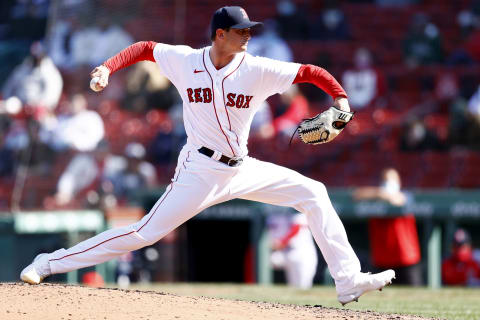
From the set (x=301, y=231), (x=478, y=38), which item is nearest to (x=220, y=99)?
(x=301, y=231)

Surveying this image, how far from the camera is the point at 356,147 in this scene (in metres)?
12.8

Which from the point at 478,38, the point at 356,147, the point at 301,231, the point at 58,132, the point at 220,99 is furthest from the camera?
the point at 478,38

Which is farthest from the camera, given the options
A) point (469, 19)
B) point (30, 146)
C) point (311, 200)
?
point (469, 19)

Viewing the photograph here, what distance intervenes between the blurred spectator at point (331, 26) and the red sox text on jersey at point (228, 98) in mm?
9282

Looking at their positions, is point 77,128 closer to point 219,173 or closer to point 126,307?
point 219,173

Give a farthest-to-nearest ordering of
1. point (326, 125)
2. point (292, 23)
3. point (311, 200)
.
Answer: point (292, 23)
point (311, 200)
point (326, 125)

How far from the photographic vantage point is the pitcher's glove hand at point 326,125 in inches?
200

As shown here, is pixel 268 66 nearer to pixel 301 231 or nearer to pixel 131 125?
pixel 301 231

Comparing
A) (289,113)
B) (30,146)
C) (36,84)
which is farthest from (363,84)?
(30,146)

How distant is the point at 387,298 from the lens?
8.23m

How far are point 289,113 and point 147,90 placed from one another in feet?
6.69

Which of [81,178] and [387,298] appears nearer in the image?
[387,298]

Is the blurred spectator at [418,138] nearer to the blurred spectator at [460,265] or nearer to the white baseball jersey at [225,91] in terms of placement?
the blurred spectator at [460,265]

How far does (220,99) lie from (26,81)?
7.48 metres
